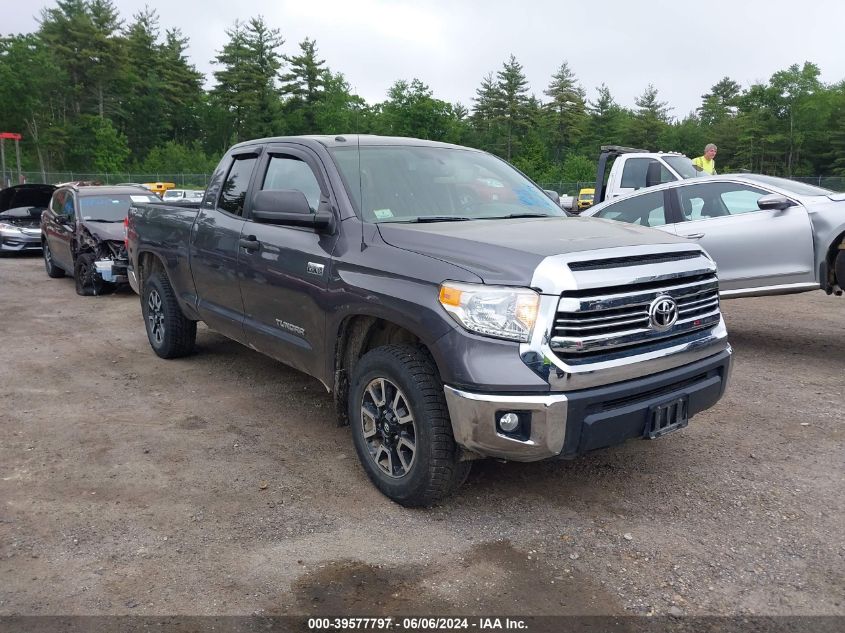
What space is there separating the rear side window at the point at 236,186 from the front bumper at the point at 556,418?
269cm

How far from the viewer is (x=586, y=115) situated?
79.8 metres

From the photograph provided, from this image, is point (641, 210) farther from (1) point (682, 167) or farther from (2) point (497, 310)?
(2) point (497, 310)

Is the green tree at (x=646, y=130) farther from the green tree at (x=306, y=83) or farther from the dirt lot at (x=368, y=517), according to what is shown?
the dirt lot at (x=368, y=517)

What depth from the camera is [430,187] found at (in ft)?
14.9

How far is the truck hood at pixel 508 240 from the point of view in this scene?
333 centimetres

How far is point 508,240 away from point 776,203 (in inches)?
172

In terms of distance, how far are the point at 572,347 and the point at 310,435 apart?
7.53 ft

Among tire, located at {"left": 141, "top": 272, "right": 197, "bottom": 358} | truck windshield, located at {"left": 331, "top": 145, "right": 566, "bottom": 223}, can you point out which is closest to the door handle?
truck windshield, located at {"left": 331, "top": 145, "right": 566, "bottom": 223}

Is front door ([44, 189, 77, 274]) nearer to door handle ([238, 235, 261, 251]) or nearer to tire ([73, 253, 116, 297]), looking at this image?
tire ([73, 253, 116, 297])

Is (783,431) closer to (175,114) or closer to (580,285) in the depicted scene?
(580,285)

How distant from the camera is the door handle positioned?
479 cm

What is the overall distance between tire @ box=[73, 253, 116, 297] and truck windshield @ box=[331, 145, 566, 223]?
735 cm

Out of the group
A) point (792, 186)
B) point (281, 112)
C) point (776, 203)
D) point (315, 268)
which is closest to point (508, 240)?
point (315, 268)

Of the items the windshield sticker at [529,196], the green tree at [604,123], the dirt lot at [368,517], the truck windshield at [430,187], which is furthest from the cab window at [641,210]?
the green tree at [604,123]
